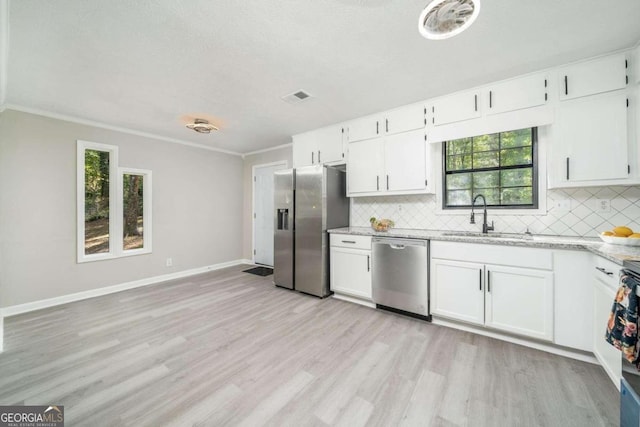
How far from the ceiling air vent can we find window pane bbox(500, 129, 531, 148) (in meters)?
2.28

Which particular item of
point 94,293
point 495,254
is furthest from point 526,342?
point 94,293

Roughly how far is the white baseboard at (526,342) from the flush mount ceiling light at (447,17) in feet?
8.27

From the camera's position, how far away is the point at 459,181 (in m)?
3.01

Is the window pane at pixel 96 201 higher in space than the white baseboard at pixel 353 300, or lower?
higher

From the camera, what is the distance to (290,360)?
1.98 m

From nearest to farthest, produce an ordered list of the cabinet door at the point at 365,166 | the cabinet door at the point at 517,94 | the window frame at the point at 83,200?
the cabinet door at the point at 517,94 < the cabinet door at the point at 365,166 < the window frame at the point at 83,200

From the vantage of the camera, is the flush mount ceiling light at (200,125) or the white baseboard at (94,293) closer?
the white baseboard at (94,293)

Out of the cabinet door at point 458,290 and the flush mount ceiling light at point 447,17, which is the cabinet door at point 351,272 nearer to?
the cabinet door at point 458,290

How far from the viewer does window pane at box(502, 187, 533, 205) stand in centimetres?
261

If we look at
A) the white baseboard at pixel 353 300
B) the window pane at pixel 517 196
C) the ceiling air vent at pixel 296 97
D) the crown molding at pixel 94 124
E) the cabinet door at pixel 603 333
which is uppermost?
the ceiling air vent at pixel 296 97

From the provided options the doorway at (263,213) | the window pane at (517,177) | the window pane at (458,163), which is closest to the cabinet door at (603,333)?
the window pane at (517,177)

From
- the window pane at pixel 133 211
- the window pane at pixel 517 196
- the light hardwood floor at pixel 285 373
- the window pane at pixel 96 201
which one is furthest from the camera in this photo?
the window pane at pixel 133 211

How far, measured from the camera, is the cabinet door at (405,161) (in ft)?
9.70

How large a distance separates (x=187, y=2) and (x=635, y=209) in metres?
3.87
